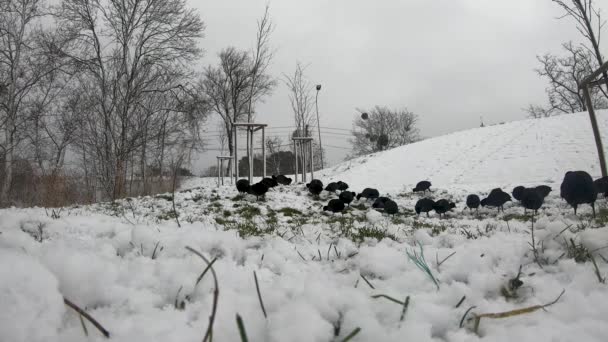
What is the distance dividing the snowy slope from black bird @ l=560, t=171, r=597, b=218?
717cm

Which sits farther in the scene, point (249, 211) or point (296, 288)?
point (249, 211)

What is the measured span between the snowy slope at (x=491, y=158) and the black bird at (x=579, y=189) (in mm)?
7173

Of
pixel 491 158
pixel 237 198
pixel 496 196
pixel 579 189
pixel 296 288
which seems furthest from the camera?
pixel 491 158

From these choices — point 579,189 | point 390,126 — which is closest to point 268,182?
point 579,189

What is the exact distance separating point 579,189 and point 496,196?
155cm

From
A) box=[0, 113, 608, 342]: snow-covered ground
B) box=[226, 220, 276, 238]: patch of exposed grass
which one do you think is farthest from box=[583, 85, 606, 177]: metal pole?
box=[226, 220, 276, 238]: patch of exposed grass

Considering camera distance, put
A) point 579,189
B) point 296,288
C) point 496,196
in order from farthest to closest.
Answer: point 496,196, point 579,189, point 296,288

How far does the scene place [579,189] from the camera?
129 inches

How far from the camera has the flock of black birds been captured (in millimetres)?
3285

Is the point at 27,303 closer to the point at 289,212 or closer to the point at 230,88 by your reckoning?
the point at 289,212

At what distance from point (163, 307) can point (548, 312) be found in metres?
0.98

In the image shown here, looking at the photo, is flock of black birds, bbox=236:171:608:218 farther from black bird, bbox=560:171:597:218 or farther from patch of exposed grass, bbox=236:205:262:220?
patch of exposed grass, bbox=236:205:262:220

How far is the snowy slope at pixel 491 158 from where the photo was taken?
12.0 metres

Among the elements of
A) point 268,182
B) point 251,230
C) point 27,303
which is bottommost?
point 251,230
